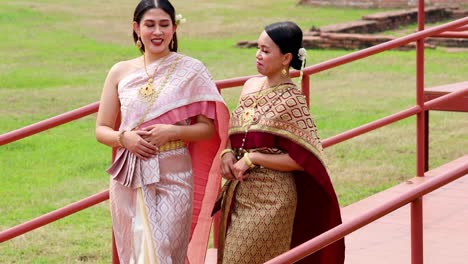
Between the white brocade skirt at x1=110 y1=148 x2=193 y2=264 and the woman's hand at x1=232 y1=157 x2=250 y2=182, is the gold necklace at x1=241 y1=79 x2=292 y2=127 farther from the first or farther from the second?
the white brocade skirt at x1=110 y1=148 x2=193 y2=264

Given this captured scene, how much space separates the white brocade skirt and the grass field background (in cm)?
422

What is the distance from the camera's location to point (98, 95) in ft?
56.9

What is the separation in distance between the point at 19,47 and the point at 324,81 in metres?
5.51

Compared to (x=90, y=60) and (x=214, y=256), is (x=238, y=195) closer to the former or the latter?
(x=214, y=256)

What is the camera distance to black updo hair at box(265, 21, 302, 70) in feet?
16.8

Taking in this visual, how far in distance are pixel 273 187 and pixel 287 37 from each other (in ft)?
1.80

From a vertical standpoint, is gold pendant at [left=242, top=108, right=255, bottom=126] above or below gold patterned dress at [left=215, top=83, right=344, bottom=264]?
above

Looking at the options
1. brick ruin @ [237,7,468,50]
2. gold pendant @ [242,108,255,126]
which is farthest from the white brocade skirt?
brick ruin @ [237,7,468,50]

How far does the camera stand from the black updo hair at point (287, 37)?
5117 millimetres

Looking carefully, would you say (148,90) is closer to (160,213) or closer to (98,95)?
(160,213)

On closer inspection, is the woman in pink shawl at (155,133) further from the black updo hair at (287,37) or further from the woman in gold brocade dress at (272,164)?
the black updo hair at (287,37)

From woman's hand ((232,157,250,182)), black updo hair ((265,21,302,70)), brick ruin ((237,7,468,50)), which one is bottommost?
brick ruin ((237,7,468,50))

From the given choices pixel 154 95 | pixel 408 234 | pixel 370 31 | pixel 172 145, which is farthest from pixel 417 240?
pixel 370 31

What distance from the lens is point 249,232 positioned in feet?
17.0
